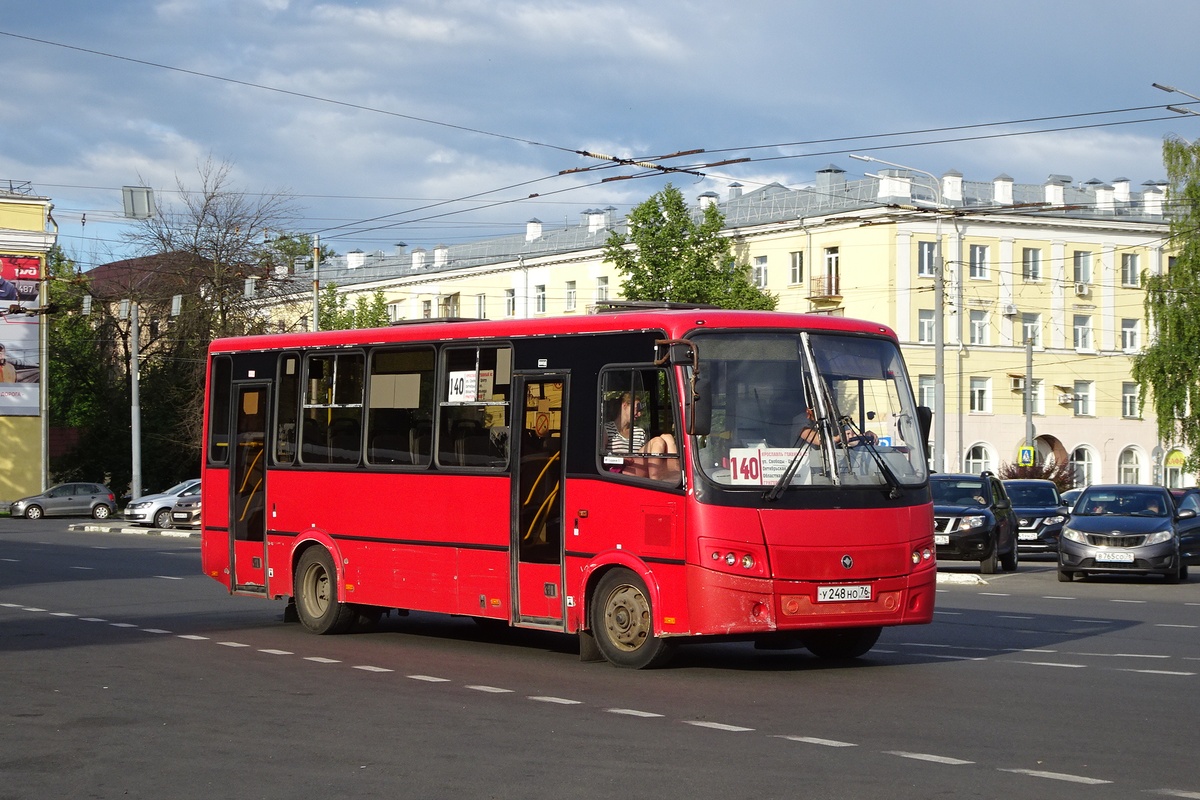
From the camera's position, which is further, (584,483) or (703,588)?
(584,483)

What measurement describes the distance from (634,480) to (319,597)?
4.85 metres

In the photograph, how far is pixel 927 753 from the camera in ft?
29.8

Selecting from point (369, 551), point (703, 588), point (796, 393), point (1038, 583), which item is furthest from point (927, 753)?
point (1038, 583)

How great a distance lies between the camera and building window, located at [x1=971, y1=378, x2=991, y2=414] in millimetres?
69250

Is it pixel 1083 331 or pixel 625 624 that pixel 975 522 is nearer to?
pixel 625 624

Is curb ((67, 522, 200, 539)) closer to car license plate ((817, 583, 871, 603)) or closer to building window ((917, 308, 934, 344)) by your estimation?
building window ((917, 308, 934, 344))

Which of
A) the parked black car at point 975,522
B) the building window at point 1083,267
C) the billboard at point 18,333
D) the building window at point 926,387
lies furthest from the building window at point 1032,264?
the parked black car at point 975,522

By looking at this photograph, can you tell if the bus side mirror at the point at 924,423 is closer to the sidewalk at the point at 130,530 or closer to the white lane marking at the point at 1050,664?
the white lane marking at the point at 1050,664

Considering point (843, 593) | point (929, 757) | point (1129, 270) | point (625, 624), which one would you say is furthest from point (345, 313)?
point (929, 757)

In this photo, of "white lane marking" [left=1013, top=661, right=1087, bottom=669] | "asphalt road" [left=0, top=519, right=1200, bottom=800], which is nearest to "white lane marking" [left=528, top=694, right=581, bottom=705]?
"asphalt road" [left=0, top=519, right=1200, bottom=800]

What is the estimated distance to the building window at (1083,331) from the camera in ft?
236

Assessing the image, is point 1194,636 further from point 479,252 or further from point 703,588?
point 479,252

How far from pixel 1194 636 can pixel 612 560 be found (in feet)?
21.8

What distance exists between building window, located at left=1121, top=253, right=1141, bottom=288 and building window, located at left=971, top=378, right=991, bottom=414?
8737 mm
